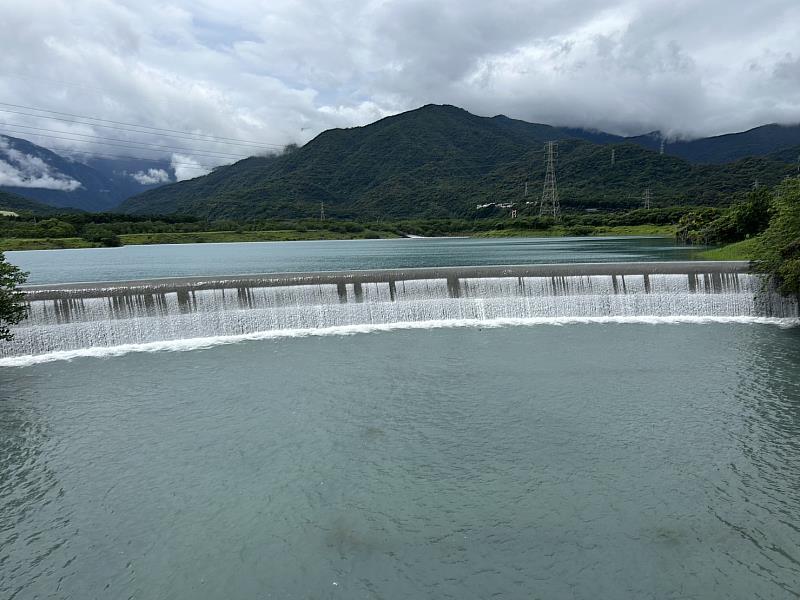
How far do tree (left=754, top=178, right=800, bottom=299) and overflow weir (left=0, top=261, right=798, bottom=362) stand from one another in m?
0.81

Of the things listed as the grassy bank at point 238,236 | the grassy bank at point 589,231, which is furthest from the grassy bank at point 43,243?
the grassy bank at point 589,231

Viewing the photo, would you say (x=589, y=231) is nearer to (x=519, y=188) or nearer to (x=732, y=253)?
(x=732, y=253)

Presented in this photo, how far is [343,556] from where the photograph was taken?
7.59 metres

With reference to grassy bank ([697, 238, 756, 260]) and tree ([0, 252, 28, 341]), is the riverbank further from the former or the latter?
tree ([0, 252, 28, 341])

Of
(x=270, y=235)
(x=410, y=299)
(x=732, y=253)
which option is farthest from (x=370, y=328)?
(x=270, y=235)

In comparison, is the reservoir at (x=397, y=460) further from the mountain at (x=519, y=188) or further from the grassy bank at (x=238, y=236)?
the mountain at (x=519, y=188)

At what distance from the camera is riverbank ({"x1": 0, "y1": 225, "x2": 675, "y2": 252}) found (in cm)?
7550

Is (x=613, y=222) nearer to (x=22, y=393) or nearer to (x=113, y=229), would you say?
(x=113, y=229)

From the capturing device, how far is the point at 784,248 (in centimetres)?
2275

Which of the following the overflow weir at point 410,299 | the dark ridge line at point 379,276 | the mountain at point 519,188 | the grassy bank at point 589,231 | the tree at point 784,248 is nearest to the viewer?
the overflow weir at point 410,299

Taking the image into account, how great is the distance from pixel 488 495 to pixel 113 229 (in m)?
94.9

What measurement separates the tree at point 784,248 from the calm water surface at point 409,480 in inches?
293

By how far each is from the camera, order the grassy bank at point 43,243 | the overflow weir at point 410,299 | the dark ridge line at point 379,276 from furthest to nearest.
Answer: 1. the grassy bank at point 43,243
2. the dark ridge line at point 379,276
3. the overflow weir at point 410,299

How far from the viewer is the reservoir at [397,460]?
23.9ft
